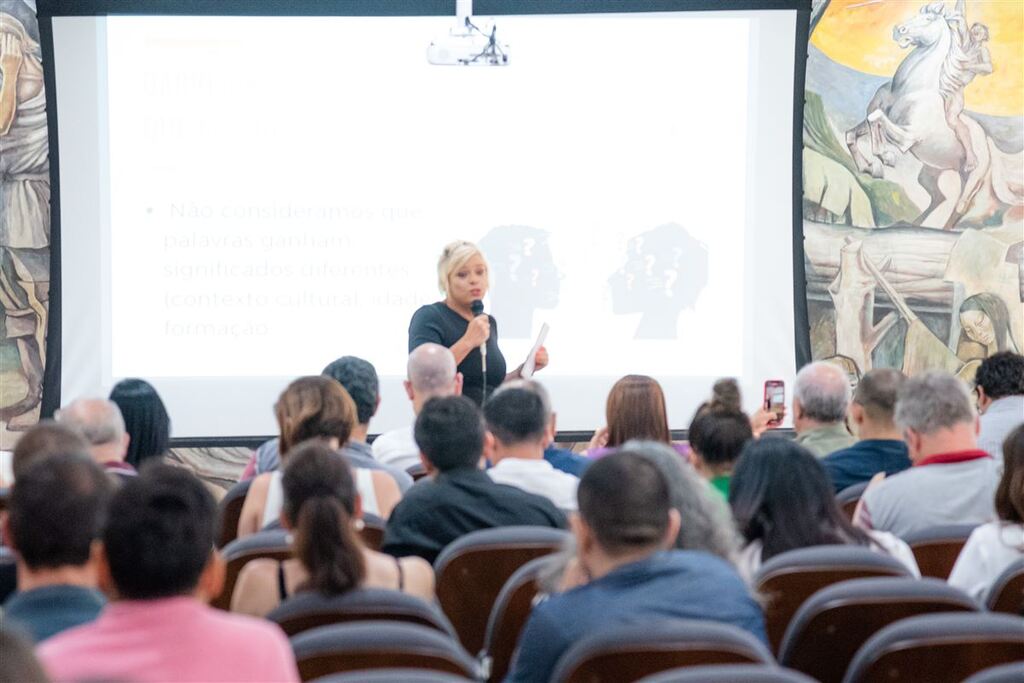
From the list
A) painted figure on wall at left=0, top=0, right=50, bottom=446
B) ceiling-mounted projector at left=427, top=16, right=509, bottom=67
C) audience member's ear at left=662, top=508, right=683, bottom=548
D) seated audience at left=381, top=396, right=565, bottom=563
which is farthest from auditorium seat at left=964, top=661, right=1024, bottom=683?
painted figure on wall at left=0, top=0, right=50, bottom=446

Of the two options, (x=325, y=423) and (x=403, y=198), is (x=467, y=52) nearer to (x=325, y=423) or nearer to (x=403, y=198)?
(x=403, y=198)

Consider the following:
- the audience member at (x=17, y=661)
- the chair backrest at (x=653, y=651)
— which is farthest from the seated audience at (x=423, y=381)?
the audience member at (x=17, y=661)

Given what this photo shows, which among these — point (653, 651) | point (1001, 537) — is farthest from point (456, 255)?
Result: point (653, 651)

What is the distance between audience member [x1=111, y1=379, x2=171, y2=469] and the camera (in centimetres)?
429

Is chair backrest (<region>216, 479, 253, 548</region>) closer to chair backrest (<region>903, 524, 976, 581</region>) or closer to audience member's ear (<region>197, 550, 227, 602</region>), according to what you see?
audience member's ear (<region>197, 550, 227, 602</region>)

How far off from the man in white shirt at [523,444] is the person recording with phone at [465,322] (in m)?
1.73

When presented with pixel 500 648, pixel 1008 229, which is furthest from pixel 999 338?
pixel 500 648

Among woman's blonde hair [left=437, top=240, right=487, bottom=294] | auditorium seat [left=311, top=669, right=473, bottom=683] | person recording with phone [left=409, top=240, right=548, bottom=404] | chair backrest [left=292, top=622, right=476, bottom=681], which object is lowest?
chair backrest [left=292, top=622, right=476, bottom=681]

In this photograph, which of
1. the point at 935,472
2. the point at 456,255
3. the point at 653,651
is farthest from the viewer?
the point at 456,255

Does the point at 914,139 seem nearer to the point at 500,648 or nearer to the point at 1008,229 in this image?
the point at 1008,229

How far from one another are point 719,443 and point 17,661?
2624mm

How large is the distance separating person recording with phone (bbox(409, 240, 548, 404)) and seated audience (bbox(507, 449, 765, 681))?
10.5 ft

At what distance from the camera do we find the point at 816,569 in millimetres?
2682

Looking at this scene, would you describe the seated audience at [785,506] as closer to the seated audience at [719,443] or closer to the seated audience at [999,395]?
the seated audience at [719,443]
